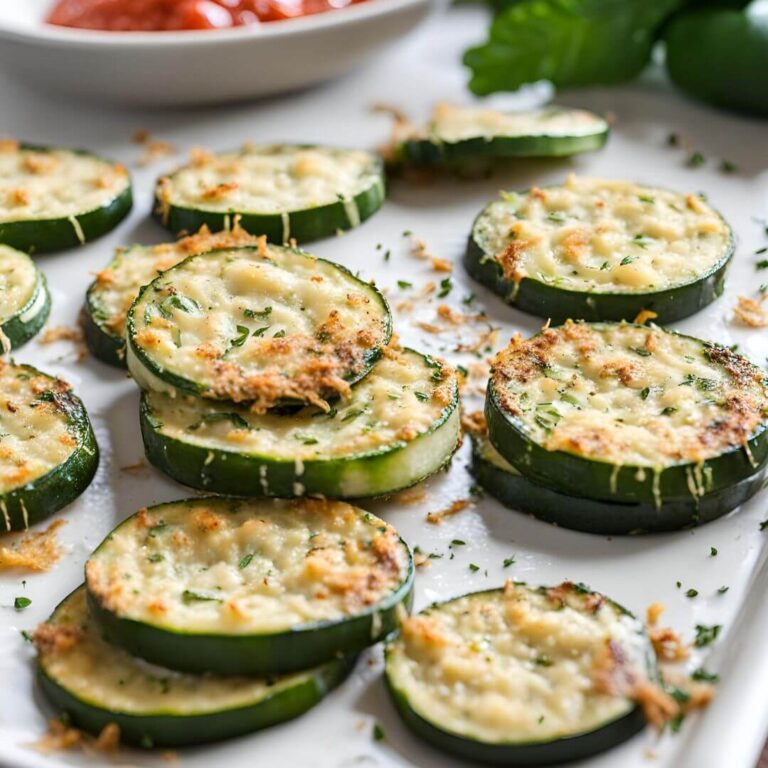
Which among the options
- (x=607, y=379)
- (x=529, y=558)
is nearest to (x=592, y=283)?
(x=607, y=379)

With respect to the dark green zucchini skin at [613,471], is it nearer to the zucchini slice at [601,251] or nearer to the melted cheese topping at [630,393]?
the melted cheese topping at [630,393]

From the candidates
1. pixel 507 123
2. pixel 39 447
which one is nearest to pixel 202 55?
pixel 507 123

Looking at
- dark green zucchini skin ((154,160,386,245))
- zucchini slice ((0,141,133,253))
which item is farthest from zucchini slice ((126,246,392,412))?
zucchini slice ((0,141,133,253))

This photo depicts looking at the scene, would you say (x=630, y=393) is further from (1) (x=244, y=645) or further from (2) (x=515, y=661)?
(1) (x=244, y=645)

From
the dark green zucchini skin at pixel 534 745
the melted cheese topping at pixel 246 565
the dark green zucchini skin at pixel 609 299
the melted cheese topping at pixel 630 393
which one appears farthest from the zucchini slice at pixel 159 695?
the dark green zucchini skin at pixel 609 299

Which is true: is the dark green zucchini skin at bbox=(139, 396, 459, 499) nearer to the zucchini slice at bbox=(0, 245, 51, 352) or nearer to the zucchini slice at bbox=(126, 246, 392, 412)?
the zucchini slice at bbox=(126, 246, 392, 412)
